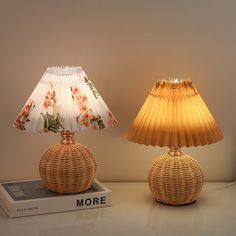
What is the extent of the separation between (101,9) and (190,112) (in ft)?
1.33

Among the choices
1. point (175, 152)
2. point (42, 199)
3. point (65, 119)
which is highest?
point (65, 119)

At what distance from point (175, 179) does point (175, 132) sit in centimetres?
13

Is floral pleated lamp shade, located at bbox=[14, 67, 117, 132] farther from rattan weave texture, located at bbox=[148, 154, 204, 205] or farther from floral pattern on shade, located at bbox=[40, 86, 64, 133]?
rattan weave texture, located at bbox=[148, 154, 204, 205]

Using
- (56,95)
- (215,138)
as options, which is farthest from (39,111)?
(215,138)

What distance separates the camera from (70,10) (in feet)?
5.63

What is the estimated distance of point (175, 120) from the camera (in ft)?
5.18

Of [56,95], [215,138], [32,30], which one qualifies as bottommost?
[215,138]

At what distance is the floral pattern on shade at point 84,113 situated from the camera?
5.05ft

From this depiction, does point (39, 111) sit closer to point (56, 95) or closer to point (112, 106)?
point (56, 95)

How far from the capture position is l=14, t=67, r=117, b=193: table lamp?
1.53m

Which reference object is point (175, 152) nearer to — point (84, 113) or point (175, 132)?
point (175, 132)

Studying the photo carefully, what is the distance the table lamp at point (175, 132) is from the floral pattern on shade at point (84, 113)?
0.12m

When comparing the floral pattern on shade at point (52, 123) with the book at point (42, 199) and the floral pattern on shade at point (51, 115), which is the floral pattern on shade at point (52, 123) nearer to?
the floral pattern on shade at point (51, 115)

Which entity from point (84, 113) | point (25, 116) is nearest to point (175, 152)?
point (84, 113)
